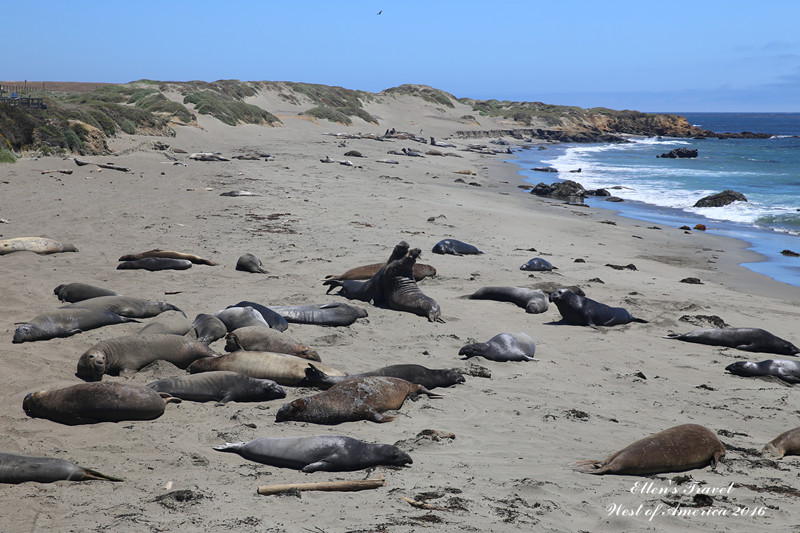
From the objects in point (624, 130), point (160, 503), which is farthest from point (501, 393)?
point (624, 130)

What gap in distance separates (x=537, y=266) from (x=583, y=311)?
2.73 m

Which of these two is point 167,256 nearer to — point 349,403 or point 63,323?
point 63,323

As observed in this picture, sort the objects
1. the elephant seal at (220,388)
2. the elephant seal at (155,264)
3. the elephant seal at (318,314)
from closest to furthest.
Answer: the elephant seal at (220,388) → the elephant seal at (318,314) → the elephant seal at (155,264)

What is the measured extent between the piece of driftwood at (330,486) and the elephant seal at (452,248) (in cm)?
800

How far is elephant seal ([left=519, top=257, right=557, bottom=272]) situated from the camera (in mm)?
10664

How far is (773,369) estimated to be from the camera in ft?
21.0

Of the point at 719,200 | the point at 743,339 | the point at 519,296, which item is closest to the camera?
the point at 743,339

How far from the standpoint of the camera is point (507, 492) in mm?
3812

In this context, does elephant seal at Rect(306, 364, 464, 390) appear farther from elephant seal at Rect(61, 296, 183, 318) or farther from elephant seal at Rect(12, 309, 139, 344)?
elephant seal at Rect(12, 309, 139, 344)

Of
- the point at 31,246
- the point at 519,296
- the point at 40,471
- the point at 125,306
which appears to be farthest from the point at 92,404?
the point at 31,246

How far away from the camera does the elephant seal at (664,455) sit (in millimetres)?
4176

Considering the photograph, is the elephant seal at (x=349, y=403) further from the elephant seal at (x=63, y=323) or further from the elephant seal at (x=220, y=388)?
the elephant seal at (x=63, y=323)

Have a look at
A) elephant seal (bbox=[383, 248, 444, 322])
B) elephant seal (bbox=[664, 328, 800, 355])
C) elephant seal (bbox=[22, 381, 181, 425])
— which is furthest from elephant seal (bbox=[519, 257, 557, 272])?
elephant seal (bbox=[22, 381, 181, 425])

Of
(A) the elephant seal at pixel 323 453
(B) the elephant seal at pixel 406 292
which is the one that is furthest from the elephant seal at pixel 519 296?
(A) the elephant seal at pixel 323 453
